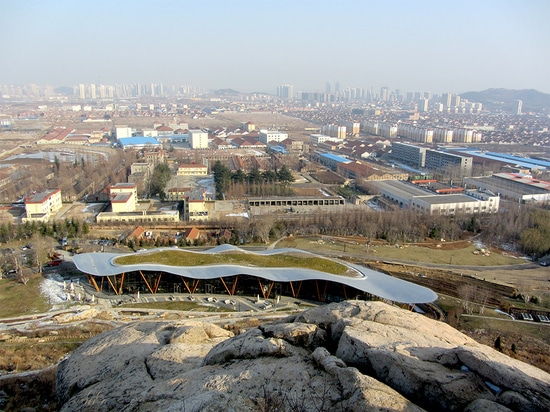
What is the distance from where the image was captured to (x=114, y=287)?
9.09m

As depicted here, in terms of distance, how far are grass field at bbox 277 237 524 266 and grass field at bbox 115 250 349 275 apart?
Result: 300 cm

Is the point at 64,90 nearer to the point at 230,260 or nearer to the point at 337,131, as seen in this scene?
the point at 337,131

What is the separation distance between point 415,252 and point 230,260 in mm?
5485

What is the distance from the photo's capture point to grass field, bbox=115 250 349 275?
8.91 meters

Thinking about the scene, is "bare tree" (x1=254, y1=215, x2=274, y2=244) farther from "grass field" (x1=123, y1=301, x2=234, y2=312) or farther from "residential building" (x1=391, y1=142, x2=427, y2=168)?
"residential building" (x1=391, y1=142, x2=427, y2=168)

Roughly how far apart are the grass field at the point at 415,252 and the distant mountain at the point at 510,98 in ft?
224

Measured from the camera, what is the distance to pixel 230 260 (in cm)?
912

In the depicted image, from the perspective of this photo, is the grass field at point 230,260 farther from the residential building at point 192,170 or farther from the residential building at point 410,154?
the residential building at point 410,154

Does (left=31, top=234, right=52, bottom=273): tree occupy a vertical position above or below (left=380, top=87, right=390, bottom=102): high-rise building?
below

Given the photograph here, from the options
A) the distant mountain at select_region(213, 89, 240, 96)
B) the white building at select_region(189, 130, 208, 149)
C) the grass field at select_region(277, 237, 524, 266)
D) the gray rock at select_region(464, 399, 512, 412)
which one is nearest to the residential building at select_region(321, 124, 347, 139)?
the white building at select_region(189, 130, 208, 149)

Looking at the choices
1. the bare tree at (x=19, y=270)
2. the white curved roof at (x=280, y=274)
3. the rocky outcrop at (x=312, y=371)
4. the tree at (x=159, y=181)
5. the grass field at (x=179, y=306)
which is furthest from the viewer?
the tree at (x=159, y=181)

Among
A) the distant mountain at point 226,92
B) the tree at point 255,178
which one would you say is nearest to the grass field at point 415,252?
the tree at point 255,178

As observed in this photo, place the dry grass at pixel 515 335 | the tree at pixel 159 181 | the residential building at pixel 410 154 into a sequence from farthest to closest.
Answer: the residential building at pixel 410 154
the tree at pixel 159 181
the dry grass at pixel 515 335

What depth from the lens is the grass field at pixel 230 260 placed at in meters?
8.91
